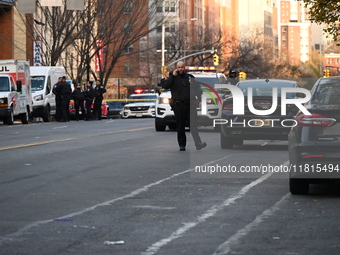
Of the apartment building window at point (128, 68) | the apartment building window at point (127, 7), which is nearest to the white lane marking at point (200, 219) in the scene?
the apartment building window at point (127, 7)

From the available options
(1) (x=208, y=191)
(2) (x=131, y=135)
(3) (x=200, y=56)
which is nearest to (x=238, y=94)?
(2) (x=131, y=135)

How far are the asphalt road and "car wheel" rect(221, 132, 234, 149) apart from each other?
1.36 m

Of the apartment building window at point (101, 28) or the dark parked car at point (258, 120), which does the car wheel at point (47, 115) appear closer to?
the apartment building window at point (101, 28)

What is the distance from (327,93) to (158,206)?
8.64ft

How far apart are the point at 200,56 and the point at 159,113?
8180 cm

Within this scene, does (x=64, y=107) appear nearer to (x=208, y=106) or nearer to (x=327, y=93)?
(x=208, y=106)

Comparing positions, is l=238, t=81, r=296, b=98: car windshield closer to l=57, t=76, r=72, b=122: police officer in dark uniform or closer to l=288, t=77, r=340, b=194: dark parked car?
l=288, t=77, r=340, b=194: dark parked car

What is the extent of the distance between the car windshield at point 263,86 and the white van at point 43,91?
2473 cm

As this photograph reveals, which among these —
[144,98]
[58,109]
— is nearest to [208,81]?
[58,109]

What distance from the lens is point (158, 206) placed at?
11.0 m

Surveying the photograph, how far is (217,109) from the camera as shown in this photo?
93.2 feet

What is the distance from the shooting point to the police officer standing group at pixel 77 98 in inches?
1682

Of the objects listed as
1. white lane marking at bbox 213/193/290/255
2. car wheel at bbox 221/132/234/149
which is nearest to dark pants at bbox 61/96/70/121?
car wheel at bbox 221/132/234/149

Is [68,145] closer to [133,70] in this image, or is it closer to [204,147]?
[204,147]
